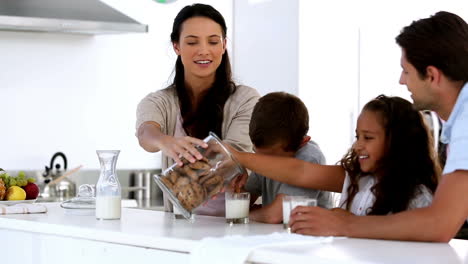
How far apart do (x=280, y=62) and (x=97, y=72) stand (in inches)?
46.3

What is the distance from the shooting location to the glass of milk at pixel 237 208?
2254 millimetres

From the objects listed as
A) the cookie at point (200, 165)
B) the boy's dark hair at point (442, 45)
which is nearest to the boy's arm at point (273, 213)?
the cookie at point (200, 165)

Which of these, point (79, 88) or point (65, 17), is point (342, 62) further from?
point (65, 17)

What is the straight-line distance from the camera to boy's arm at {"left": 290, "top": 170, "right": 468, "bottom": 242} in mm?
1773

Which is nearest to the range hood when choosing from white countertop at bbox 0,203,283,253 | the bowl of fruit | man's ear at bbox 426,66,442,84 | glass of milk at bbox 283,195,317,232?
the bowl of fruit

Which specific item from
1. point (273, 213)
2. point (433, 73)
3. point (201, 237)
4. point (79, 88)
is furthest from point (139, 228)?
point (79, 88)

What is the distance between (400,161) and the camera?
221cm

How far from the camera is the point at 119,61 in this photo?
17.7 feet

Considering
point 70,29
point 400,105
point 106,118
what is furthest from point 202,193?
point 106,118

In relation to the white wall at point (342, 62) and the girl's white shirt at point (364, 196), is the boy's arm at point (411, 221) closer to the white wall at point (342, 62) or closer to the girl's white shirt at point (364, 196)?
the girl's white shirt at point (364, 196)

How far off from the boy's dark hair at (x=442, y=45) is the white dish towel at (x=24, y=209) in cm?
134

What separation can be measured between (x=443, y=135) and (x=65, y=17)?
3309mm

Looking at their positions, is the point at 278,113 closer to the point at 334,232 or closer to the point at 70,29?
the point at 334,232

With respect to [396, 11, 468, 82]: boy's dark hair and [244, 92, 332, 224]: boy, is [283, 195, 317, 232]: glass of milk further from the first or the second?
[396, 11, 468, 82]: boy's dark hair
